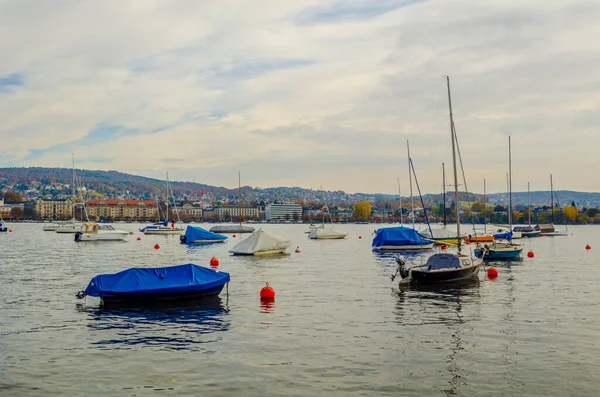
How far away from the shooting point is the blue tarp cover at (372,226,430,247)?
77125 millimetres

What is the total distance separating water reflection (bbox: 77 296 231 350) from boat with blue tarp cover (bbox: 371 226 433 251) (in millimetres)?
47030

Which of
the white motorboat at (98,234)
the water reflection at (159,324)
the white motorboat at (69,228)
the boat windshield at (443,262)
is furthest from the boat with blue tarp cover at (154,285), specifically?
the white motorboat at (69,228)

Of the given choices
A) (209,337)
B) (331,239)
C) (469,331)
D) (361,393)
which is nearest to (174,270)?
(209,337)

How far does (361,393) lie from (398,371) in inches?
102

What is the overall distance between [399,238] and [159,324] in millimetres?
53990

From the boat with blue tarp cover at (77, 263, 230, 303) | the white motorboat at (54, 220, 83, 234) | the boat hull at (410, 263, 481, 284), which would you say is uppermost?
the white motorboat at (54, 220, 83, 234)

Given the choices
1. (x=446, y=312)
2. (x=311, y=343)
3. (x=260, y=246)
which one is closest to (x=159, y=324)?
(x=311, y=343)

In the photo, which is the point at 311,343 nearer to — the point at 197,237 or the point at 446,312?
the point at 446,312

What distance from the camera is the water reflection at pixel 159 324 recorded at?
2286 centimetres

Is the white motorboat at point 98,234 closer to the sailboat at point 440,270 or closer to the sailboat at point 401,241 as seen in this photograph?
the sailboat at point 401,241

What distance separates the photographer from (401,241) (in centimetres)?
7719

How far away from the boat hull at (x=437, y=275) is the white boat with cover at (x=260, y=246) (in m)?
31.3

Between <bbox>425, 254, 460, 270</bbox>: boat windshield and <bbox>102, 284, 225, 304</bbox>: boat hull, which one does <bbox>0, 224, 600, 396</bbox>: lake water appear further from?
<bbox>425, 254, 460, 270</bbox>: boat windshield

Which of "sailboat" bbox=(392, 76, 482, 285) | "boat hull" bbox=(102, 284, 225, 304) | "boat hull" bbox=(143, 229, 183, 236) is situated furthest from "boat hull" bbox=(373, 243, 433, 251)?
"boat hull" bbox=(143, 229, 183, 236)
